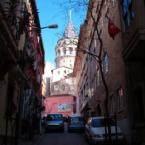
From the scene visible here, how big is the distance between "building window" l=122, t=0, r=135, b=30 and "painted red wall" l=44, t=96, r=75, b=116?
64706mm

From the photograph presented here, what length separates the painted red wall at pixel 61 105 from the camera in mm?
85481

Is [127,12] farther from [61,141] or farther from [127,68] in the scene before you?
[61,141]

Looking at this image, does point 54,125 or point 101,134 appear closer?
point 101,134

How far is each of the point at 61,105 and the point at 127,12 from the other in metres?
66.7

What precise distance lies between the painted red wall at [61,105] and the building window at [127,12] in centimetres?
6471

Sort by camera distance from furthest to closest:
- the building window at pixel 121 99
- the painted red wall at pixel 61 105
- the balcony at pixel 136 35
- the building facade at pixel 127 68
Result: the painted red wall at pixel 61 105, the building window at pixel 121 99, the building facade at pixel 127 68, the balcony at pixel 136 35

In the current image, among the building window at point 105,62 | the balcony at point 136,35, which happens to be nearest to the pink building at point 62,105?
the building window at point 105,62

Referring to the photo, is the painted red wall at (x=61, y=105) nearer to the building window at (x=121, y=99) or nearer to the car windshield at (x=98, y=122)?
the building window at (x=121, y=99)

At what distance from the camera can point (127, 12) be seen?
68.8ft

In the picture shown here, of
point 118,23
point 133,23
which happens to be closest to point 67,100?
point 118,23

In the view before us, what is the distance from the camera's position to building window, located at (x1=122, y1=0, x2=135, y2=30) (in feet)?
64.6

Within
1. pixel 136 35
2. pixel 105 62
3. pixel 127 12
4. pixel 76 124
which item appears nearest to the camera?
pixel 136 35

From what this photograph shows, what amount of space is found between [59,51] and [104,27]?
267 ft

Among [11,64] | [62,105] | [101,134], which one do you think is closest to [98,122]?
[101,134]
